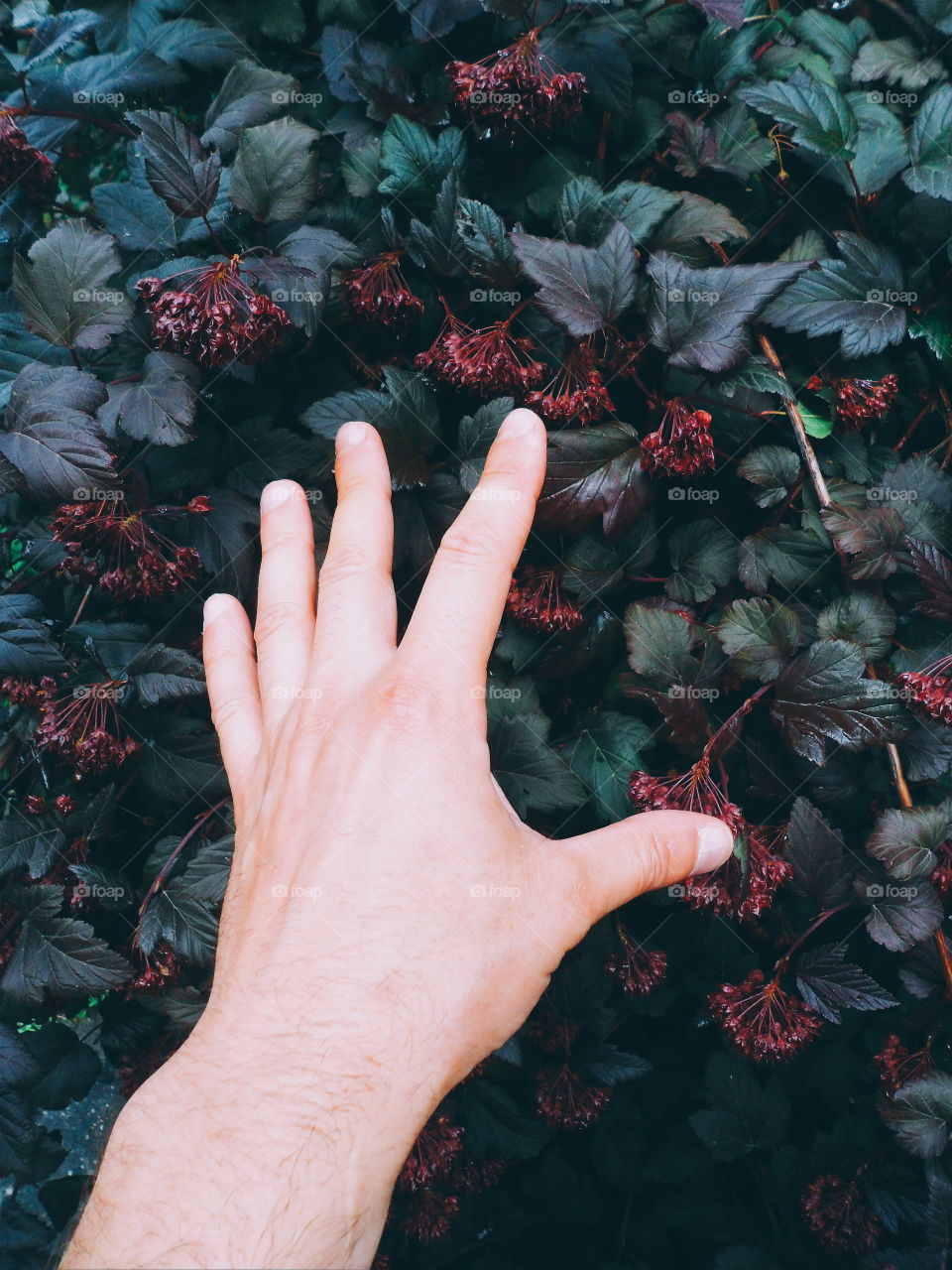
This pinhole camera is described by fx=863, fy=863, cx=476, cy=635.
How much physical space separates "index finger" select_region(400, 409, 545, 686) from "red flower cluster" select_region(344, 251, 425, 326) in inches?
10.1

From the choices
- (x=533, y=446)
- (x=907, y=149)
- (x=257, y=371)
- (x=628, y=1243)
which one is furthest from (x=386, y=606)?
(x=628, y=1243)

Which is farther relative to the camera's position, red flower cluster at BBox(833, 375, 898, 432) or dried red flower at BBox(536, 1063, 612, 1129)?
dried red flower at BBox(536, 1063, 612, 1129)

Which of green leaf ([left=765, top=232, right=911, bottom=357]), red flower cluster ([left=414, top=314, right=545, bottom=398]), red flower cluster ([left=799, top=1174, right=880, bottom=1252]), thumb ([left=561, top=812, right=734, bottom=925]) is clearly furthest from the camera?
red flower cluster ([left=799, top=1174, right=880, bottom=1252])

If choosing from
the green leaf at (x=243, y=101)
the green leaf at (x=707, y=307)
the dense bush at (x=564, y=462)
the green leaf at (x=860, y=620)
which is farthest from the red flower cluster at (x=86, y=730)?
the green leaf at (x=860, y=620)

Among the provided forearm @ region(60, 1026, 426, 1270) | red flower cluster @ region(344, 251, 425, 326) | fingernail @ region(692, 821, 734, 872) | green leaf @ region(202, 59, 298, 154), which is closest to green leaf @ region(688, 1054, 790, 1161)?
fingernail @ region(692, 821, 734, 872)

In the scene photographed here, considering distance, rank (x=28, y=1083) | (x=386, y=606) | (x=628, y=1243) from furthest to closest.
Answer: (x=628, y=1243) < (x=28, y=1083) < (x=386, y=606)

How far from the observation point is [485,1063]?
5.49 feet

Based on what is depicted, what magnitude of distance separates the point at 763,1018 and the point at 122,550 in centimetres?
129

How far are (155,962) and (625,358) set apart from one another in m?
1.24

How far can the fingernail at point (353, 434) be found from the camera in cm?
133

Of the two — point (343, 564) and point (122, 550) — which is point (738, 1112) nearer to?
A: point (343, 564)

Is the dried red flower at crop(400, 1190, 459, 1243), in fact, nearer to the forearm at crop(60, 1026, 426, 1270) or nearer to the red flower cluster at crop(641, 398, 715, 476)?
the forearm at crop(60, 1026, 426, 1270)

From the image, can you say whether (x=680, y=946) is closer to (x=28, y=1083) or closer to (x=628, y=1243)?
(x=628, y=1243)

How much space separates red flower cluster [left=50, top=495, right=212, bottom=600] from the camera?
1.32m
